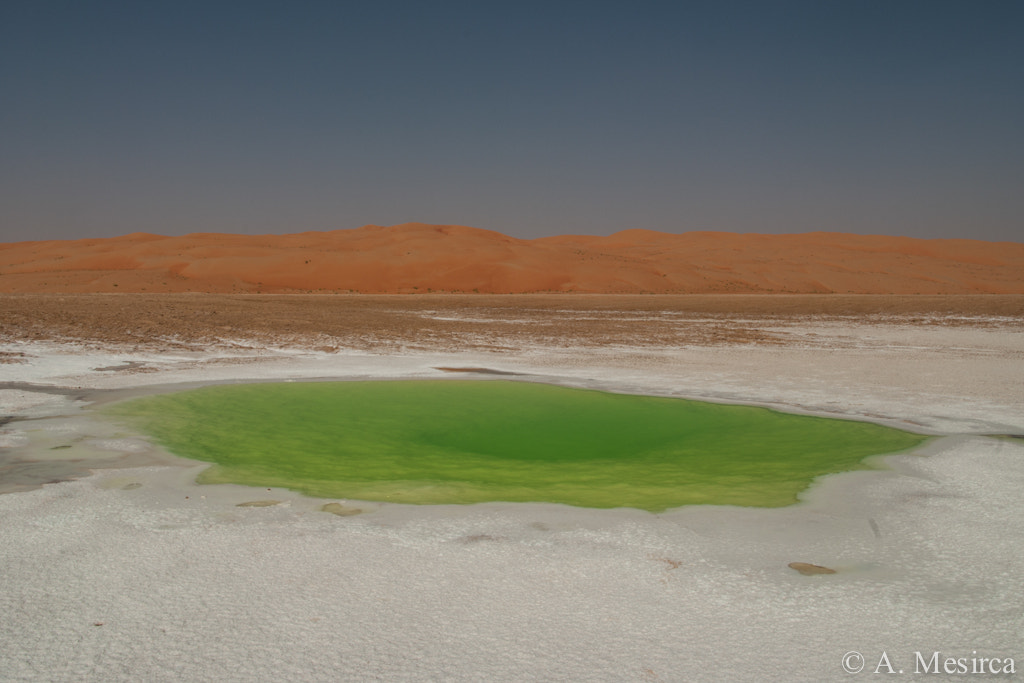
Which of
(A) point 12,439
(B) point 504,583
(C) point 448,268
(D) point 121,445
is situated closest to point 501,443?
(D) point 121,445

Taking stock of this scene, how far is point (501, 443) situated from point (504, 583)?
420cm

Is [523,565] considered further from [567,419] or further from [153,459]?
[567,419]

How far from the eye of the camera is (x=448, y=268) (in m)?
65.8

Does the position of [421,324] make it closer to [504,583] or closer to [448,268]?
[504,583]

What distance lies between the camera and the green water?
6285mm

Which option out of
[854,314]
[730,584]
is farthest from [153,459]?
[854,314]

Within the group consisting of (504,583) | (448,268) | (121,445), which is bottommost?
(504,583)

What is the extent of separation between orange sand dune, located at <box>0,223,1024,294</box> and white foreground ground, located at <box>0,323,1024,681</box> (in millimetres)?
50481

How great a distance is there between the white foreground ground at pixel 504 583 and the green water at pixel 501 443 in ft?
1.57

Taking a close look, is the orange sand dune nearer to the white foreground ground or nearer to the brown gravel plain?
the brown gravel plain

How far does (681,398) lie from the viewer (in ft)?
35.0

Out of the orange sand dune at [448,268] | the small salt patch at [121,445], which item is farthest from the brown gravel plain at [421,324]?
the orange sand dune at [448,268]

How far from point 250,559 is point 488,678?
187cm

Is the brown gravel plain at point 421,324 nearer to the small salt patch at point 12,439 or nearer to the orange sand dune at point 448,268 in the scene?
the small salt patch at point 12,439
